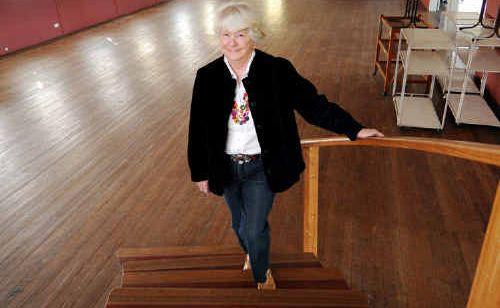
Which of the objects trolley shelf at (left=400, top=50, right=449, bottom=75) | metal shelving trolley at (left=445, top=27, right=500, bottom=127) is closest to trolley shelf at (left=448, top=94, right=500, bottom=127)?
metal shelving trolley at (left=445, top=27, right=500, bottom=127)

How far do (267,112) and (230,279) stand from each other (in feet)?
3.13

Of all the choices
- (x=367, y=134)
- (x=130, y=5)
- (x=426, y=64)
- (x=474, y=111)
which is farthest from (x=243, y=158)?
(x=130, y=5)

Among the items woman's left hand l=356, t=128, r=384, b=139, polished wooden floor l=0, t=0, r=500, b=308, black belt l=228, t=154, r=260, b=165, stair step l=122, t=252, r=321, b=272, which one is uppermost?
woman's left hand l=356, t=128, r=384, b=139

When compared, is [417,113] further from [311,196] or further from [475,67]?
[311,196]

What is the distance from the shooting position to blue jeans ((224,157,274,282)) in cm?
191

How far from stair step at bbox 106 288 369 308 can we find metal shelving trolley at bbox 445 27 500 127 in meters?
3.14

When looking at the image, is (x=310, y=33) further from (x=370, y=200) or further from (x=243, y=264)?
(x=243, y=264)

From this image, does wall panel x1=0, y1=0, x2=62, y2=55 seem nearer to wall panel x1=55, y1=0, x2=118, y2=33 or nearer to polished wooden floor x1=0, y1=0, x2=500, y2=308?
wall panel x1=55, y1=0, x2=118, y2=33

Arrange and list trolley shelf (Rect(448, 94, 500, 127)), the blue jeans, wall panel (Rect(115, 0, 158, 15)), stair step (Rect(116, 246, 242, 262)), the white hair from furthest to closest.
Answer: wall panel (Rect(115, 0, 158, 15)), trolley shelf (Rect(448, 94, 500, 127)), stair step (Rect(116, 246, 242, 262)), the blue jeans, the white hair

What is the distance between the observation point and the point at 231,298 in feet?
6.05

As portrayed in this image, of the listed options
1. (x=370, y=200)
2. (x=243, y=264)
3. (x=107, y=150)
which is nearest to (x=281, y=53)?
(x=107, y=150)

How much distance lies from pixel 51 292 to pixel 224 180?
1633 millimetres

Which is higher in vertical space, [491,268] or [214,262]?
[491,268]

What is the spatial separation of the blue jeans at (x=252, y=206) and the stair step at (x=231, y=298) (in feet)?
0.76
